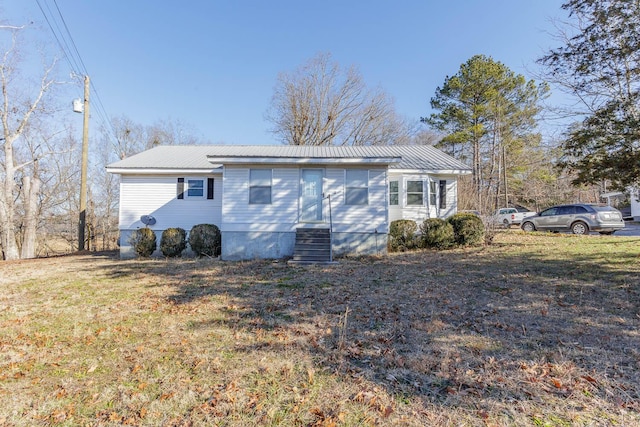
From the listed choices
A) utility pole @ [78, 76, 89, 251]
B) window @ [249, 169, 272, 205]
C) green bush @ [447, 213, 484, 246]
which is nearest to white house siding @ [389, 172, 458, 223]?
green bush @ [447, 213, 484, 246]

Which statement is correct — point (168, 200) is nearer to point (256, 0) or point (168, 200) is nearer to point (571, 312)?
point (256, 0)

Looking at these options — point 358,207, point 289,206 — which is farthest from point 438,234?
point 289,206

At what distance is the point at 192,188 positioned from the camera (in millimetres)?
12914

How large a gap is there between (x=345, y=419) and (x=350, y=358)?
110cm

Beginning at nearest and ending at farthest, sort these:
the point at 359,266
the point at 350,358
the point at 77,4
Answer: the point at 350,358
the point at 359,266
the point at 77,4

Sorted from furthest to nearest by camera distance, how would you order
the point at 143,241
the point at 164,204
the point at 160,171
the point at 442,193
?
the point at 442,193 → the point at 164,204 → the point at 160,171 → the point at 143,241

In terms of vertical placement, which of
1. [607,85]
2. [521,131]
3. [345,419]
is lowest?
[345,419]

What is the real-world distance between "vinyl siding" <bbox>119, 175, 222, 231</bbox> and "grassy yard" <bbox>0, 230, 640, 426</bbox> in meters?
5.20

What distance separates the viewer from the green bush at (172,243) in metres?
11.5

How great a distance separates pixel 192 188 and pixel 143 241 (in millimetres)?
2776

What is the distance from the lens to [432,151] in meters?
16.1

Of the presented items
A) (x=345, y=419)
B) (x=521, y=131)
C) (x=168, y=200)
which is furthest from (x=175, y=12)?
(x=521, y=131)

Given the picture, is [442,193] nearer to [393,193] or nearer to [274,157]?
[393,193]

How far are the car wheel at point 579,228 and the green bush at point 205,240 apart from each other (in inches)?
629
